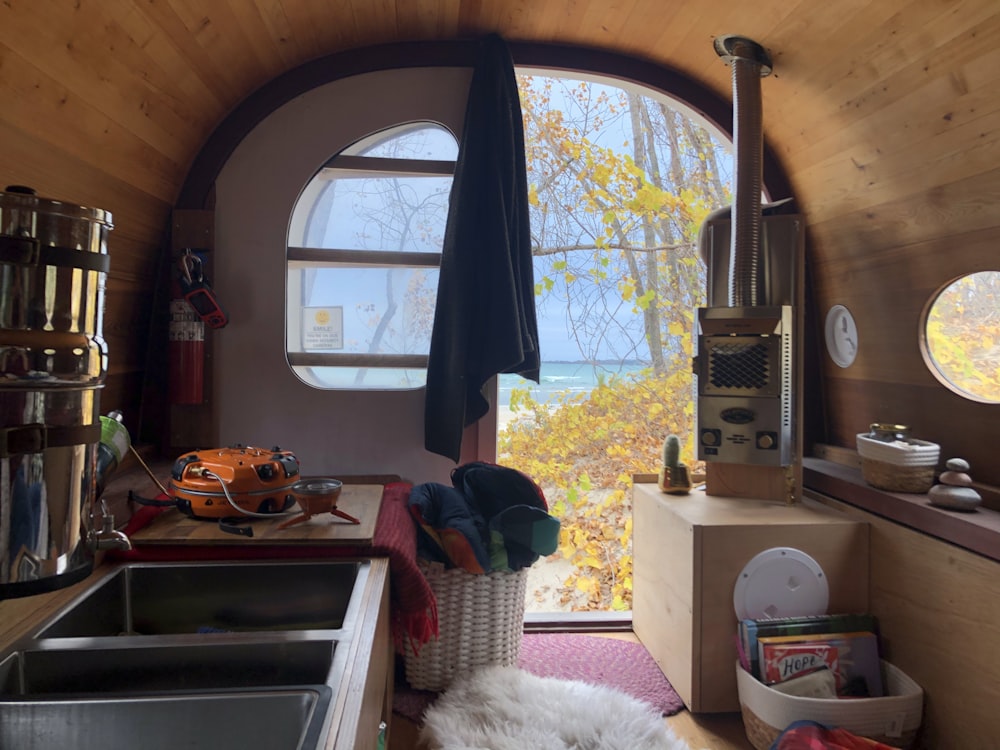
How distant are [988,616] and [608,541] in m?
2.80

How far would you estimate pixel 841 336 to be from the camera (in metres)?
2.21

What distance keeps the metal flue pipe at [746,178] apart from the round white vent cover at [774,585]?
2.41 ft

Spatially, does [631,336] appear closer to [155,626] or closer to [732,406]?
[732,406]

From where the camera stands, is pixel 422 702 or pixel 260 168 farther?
pixel 260 168

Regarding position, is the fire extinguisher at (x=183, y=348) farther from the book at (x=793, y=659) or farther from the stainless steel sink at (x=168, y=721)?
the book at (x=793, y=659)

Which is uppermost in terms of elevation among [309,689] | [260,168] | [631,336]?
[260,168]

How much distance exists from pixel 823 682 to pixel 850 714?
9 centimetres

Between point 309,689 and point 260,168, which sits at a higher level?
point 260,168

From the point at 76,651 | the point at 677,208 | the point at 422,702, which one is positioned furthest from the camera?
the point at 677,208

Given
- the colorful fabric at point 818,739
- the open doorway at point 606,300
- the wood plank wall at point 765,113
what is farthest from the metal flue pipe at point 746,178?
the open doorway at point 606,300

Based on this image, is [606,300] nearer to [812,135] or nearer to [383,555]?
[812,135]

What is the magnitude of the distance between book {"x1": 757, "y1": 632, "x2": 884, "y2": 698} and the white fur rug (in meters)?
A: 0.32

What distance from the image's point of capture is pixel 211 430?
7.38ft

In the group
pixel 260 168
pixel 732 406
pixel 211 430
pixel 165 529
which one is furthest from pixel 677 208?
Result: pixel 165 529
